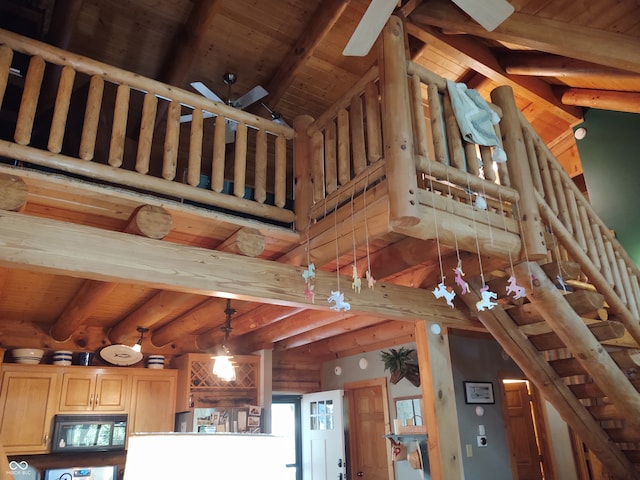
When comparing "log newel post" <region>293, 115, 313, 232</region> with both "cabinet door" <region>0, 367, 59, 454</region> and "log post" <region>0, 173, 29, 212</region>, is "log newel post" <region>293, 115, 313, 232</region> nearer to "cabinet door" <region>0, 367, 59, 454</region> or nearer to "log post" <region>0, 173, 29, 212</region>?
"log post" <region>0, 173, 29, 212</region>

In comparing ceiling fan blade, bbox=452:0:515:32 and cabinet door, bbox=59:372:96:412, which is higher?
ceiling fan blade, bbox=452:0:515:32

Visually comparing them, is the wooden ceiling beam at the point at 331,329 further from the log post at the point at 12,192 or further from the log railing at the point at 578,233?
the log post at the point at 12,192

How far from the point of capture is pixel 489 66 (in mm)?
5723

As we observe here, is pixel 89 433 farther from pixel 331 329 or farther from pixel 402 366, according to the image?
pixel 402 366

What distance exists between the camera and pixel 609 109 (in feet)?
19.7

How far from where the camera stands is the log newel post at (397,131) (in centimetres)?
282

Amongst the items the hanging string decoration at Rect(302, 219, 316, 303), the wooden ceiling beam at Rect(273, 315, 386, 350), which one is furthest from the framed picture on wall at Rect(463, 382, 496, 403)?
the hanging string decoration at Rect(302, 219, 316, 303)

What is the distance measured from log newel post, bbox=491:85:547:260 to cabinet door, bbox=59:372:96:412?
16.8ft

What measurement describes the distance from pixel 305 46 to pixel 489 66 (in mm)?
2112

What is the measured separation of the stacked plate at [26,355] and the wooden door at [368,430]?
405 centimetres

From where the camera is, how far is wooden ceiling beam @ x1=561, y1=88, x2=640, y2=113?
219 inches

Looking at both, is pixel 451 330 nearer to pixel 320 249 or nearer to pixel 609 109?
pixel 320 249

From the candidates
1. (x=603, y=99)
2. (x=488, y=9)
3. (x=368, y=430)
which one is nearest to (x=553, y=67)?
(x=603, y=99)

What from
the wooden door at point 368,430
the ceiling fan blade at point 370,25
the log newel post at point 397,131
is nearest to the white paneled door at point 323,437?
the wooden door at point 368,430
